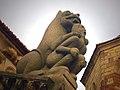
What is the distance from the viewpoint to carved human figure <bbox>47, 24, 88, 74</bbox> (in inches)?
174

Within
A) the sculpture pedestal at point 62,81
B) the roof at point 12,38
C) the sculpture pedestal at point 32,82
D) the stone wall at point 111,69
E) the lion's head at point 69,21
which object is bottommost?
the stone wall at point 111,69

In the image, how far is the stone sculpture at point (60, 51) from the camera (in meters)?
4.43

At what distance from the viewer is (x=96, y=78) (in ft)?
70.9

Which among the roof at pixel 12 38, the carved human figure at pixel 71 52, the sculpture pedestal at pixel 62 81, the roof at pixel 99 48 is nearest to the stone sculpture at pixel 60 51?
the carved human figure at pixel 71 52

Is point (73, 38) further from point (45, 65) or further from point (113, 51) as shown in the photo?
point (113, 51)

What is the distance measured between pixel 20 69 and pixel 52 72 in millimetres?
554

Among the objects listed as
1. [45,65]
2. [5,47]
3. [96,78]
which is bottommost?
[96,78]

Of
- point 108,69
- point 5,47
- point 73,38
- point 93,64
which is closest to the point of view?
point 73,38

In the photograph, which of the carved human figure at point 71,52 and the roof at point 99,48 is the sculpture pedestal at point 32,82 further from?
the roof at point 99,48

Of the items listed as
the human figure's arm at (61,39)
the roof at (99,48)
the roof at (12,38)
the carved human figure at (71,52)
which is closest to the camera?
the carved human figure at (71,52)

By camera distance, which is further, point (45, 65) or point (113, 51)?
point (113, 51)

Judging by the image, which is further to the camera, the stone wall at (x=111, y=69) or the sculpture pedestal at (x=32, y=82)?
the stone wall at (x=111, y=69)

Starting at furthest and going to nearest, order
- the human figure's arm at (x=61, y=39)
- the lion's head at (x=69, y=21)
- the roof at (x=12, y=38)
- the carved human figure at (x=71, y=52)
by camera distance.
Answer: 1. the roof at (x=12, y=38)
2. the lion's head at (x=69, y=21)
3. the human figure's arm at (x=61, y=39)
4. the carved human figure at (x=71, y=52)

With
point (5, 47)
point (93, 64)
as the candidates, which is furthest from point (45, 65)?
point (93, 64)
